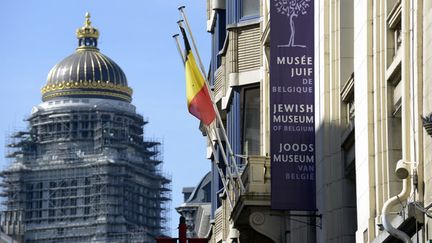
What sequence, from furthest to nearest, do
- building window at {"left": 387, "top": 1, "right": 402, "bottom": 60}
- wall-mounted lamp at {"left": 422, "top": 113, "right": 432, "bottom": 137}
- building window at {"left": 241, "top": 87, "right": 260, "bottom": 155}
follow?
building window at {"left": 241, "top": 87, "right": 260, "bottom": 155}
building window at {"left": 387, "top": 1, "right": 402, "bottom": 60}
wall-mounted lamp at {"left": 422, "top": 113, "right": 432, "bottom": 137}

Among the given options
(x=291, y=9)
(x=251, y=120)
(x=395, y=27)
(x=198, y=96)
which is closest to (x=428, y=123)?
(x=395, y=27)

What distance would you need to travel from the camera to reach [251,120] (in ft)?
185

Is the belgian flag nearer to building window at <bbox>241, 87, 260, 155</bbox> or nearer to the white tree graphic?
building window at <bbox>241, 87, 260, 155</bbox>

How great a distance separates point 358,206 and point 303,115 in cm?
446

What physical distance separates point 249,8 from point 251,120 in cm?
354

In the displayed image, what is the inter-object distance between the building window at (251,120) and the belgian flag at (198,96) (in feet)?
14.2

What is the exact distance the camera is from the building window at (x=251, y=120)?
55.9 meters

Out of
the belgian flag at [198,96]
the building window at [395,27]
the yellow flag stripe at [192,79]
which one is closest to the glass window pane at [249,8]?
the yellow flag stripe at [192,79]

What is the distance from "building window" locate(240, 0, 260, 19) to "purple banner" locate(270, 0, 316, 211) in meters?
13.5

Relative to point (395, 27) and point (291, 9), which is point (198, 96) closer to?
point (291, 9)

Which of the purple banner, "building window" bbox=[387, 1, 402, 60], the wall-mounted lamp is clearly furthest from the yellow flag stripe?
the wall-mounted lamp

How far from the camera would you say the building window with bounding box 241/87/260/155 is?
184 feet

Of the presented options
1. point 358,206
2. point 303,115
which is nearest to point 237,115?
point 303,115

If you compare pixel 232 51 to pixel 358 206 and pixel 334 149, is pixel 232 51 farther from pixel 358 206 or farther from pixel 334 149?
pixel 358 206
